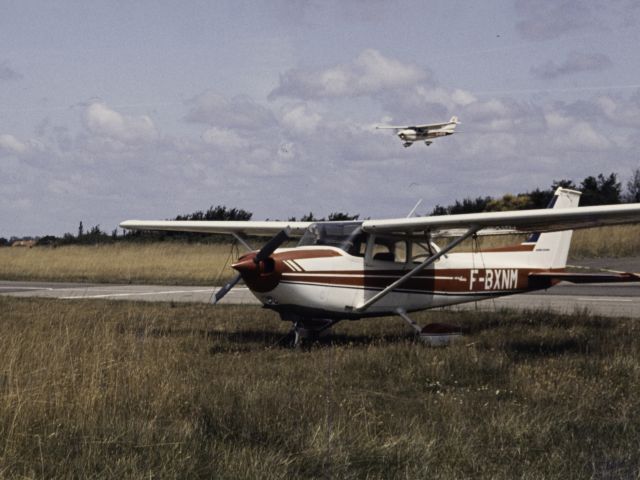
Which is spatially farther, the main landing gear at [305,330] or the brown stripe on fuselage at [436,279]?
the main landing gear at [305,330]

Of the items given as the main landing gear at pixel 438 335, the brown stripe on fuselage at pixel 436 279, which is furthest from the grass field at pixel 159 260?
the main landing gear at pixel 438 335

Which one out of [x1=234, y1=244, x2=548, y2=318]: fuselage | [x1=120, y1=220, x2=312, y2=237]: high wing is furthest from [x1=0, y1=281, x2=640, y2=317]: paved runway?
[x1=120, y1=220, x2=312, y2=237]: high wing

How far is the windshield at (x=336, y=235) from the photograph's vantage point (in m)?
11.6

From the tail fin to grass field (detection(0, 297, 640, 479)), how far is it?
3.47 m

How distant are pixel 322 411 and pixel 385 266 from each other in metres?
5.48

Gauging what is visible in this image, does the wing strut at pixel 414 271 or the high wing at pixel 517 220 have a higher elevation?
the high wing at pixel 517 220

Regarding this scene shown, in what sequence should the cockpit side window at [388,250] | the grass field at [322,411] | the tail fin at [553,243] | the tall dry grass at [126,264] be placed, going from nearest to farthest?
the grass field at [322,411] → the cockpit side window at [388,250] → the tail fin at [553,243] → the tall dry grass at [126,264]

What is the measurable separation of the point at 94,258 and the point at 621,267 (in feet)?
76.9

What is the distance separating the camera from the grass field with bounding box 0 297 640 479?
526 cm

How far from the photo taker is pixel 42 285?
28.8 metres

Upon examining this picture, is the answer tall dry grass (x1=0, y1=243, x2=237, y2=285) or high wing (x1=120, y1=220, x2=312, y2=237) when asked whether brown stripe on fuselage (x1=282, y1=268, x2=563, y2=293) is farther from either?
tall dry grass (x1=0, y1=243, x2=237, y2=285)

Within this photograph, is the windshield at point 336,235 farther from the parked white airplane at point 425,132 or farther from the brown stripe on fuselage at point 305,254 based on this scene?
the parked white airplane at point 425,132

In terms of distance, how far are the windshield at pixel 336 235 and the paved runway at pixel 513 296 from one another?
5163mm

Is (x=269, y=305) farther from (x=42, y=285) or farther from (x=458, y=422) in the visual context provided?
(x=42, y=285)
